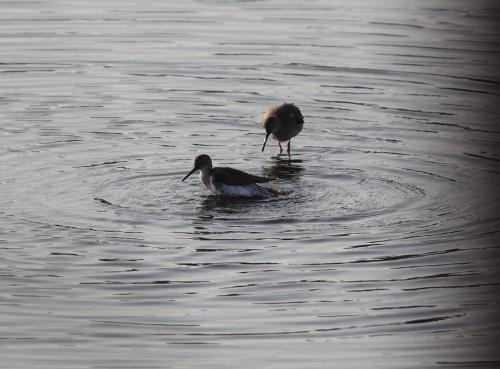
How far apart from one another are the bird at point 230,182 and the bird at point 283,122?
2.35 meters

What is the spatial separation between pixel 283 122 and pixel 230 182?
2784 mm

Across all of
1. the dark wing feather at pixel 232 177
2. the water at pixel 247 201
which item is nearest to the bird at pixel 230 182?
the dark wing feather at pixel 232 177

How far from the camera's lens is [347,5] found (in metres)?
27.4

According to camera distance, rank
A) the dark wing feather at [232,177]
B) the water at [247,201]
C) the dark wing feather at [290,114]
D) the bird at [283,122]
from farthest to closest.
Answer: the dark wing feather at [290,114]
the bird at [283,122]
the dark wing feather at [232,177]
the water at [247,201]

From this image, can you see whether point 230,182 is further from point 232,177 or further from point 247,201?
point 247,201

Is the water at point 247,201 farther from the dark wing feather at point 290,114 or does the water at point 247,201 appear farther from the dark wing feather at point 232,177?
the dark wing feather at point 290,114

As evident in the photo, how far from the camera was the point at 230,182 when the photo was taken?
1464 centimetres

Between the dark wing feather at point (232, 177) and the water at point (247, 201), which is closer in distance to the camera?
the water at point (247, 201)

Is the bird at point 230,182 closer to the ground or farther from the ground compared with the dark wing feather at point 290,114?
closer to the ground

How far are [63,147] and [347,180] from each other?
4.25 meters

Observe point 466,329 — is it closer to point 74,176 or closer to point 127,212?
point 127,212

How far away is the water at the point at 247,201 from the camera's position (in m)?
10.4

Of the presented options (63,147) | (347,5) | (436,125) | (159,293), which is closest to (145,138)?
(63,147)

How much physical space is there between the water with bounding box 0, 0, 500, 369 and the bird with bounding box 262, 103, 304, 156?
0.35 metres
